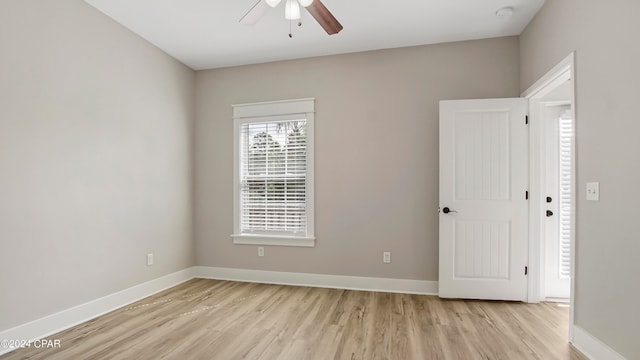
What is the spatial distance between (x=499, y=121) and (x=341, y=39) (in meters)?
1.88

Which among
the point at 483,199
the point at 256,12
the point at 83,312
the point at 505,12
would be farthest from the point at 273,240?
the point at 505,12

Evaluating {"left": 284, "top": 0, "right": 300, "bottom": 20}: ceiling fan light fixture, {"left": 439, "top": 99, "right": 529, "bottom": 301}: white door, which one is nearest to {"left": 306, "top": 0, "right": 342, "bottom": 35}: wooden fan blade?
{"left": 284, "top": 0, "right": 300, "bottom": 20}: ceiling fan light fixture

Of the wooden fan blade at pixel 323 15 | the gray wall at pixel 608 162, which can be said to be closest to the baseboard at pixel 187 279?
the gray wall at pixel 608 162

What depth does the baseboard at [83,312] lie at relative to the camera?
2277mm

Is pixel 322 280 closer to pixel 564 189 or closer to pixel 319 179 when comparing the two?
pixel 319 179

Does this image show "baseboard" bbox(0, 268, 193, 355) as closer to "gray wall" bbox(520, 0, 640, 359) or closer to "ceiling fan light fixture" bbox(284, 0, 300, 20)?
"ceiling fan light fixture" bbox(284, 0, 300, 20)

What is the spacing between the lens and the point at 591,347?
6.80ft

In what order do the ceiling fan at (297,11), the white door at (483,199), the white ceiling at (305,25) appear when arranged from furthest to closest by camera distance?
the white door at (483,199)
the white ceiling at (305,25)
the ceiling fan at (297,11)

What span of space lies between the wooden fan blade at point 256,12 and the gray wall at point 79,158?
1.65m

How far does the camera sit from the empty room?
7.13 feet

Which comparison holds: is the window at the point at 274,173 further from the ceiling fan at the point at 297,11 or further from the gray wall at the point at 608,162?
Result: the gray wall at the point at 608,162

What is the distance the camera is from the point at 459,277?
3.24 meters

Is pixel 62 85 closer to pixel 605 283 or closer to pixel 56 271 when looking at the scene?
pixel 56 271

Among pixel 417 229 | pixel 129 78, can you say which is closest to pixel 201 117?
pixel 129 78
